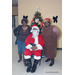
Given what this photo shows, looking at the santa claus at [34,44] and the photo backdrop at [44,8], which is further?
the photo backdrop at [44,8]

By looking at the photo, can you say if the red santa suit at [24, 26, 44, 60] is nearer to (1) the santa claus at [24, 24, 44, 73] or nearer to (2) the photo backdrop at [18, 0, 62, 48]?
(1) the santa claus at [24, 24, 44, 73]

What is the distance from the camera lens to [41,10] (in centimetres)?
391

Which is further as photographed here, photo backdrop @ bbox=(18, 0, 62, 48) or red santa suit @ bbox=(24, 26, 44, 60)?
photo backdrop @ bbox=(18, 0, 62, 48)

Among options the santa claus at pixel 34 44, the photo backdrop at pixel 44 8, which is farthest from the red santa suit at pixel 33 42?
the photo backdrop at pixel 44 8

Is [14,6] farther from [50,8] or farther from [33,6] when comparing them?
[50,8]

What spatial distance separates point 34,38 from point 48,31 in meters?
0.46

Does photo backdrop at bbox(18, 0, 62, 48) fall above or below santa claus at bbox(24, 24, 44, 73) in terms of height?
above

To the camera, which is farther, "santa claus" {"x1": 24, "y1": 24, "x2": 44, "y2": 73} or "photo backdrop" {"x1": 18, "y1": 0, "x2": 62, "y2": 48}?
"photo backdrop" {"x1": 18, "y1": 0, "x2": 62, "y2": 48}

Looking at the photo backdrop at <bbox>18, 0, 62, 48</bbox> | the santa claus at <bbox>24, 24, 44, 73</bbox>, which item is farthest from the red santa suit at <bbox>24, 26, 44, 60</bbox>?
the photo backdrop at <bbox>18, 0, 62, 48</bbox>

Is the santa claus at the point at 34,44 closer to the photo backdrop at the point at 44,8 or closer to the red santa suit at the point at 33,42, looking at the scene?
the red santa suit at the point at 33,42

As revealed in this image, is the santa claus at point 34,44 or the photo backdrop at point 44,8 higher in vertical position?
the photo backdrop at point 44,8

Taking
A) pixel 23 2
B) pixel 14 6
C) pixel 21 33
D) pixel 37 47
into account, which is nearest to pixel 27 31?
pixel 21 33

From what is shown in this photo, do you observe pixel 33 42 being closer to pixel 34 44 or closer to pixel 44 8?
pixel 34 44

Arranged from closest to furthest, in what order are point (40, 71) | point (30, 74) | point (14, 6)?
1. point (30, 74)
2. point (40, 71)
3. point (14, 6)
